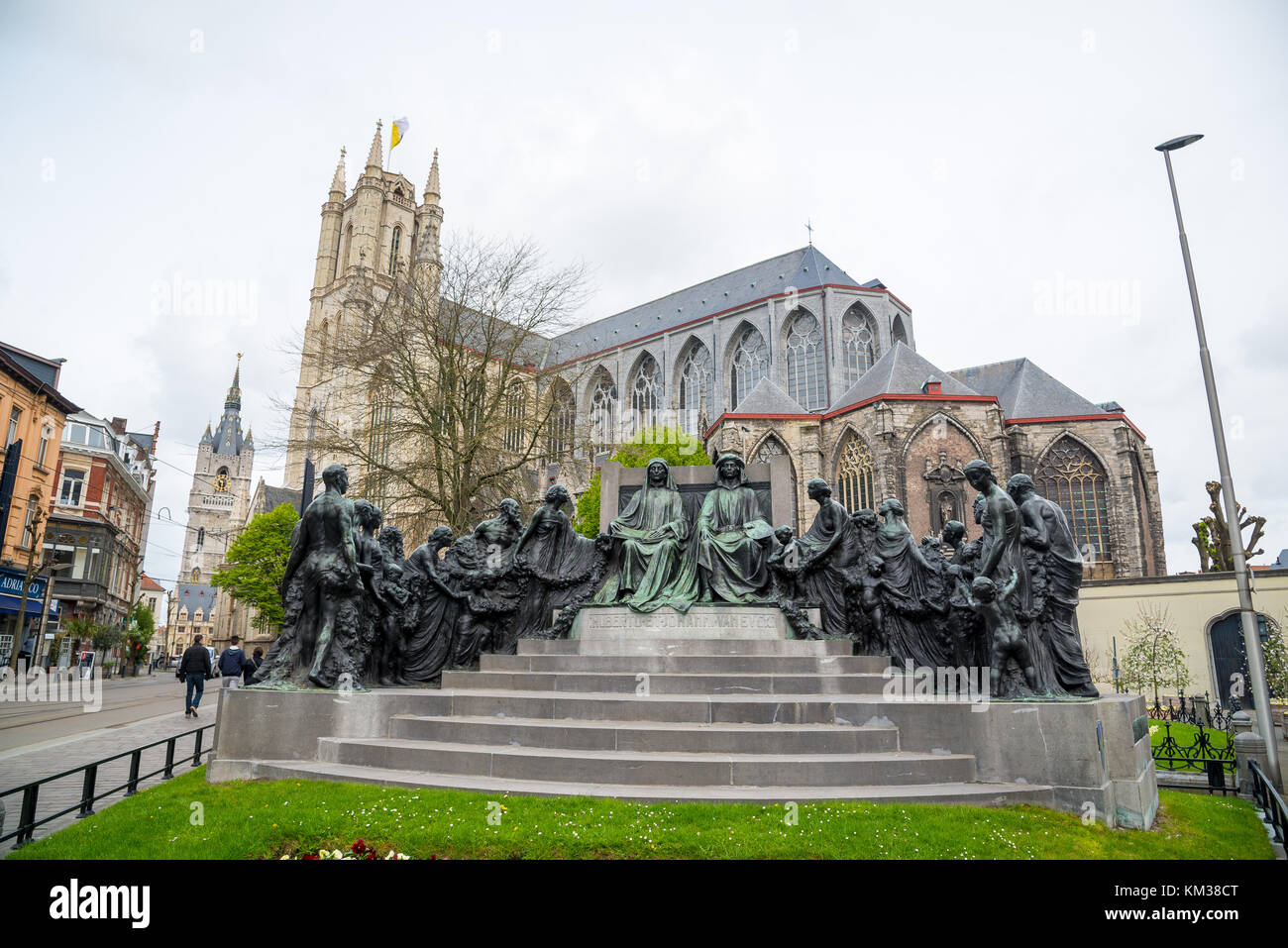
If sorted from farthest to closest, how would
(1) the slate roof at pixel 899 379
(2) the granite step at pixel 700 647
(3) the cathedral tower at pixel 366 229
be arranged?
(3) the cathedral tower at pixel 366 229
(1) the slate roof at pixel 899 379
(2) the granite step at pixel 700 647

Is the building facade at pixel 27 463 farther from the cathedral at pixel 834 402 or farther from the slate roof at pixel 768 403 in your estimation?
the slate roof at pixel 768 403

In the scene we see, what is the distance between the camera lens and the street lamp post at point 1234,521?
1007cm

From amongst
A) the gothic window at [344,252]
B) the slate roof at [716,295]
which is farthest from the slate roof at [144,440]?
the slate roof at [716,295]

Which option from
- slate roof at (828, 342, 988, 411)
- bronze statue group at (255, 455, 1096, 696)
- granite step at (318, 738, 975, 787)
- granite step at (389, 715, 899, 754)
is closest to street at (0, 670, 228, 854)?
bronze statue group at (255, 455, 1096, 696)

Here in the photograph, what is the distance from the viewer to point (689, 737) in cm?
643

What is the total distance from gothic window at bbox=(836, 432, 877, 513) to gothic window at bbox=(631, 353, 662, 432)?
2134cm

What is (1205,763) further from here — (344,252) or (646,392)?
(344,252)

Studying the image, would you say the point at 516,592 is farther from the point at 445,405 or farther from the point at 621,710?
the point at 445,405

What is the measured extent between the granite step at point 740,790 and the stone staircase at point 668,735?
2 centimetres

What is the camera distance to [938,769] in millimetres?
6168

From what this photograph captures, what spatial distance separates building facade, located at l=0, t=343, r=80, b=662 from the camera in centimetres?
2759

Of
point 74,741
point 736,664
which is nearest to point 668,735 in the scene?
point 736,664
